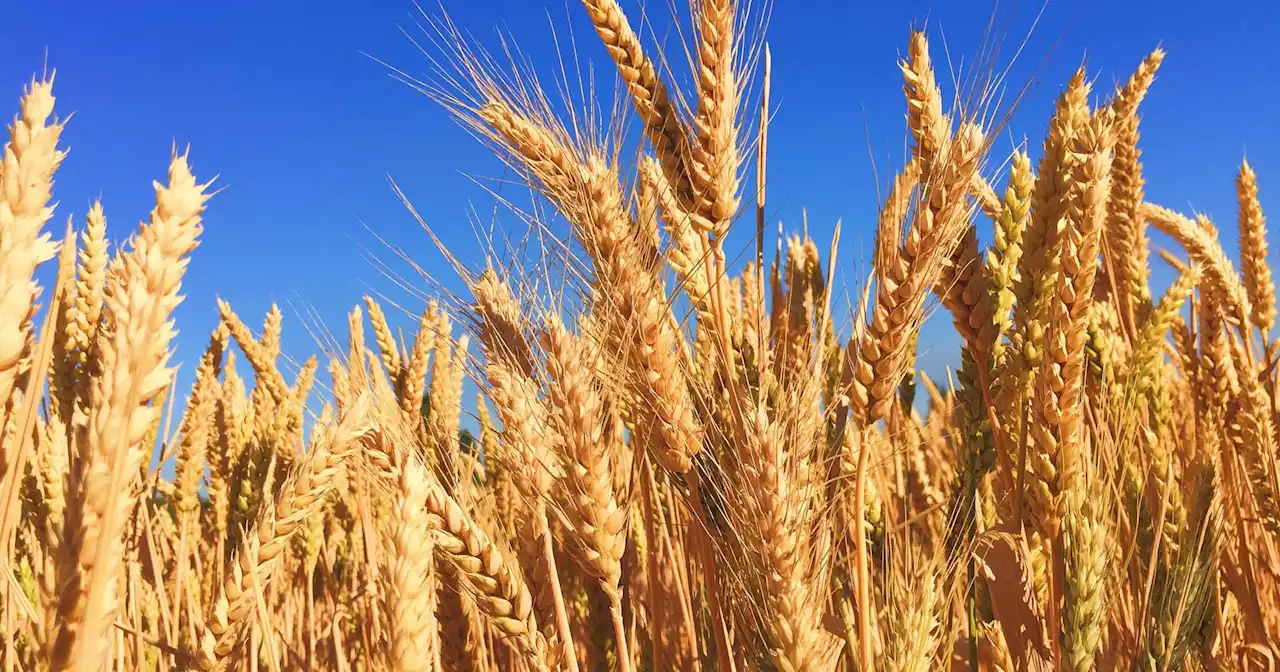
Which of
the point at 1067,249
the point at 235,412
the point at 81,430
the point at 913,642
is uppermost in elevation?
the point at 235,412

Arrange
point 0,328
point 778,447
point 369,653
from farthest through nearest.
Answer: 1. point 369,653
2. point 778,447
3. point 0,328

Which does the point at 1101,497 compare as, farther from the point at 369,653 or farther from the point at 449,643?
the point at 369,653

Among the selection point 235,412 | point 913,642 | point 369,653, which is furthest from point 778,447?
point 235,412

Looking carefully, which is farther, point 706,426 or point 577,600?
point 577,600

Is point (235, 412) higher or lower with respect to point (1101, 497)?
higher

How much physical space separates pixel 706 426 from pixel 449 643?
0.64m

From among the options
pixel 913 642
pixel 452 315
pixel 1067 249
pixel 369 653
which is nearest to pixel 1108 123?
pixel 1067 249

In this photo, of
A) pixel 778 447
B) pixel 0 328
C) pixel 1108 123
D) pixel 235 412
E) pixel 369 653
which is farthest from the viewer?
pixel 235 412

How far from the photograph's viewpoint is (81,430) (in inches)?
23.3

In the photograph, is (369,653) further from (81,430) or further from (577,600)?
(81,430)

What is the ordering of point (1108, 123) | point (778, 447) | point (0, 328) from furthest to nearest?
point (1108, 123) → point (778, 447) → point (0, 328)

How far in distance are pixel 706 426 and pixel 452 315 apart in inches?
21.6

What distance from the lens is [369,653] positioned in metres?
1.94

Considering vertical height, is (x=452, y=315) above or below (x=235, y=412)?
below
